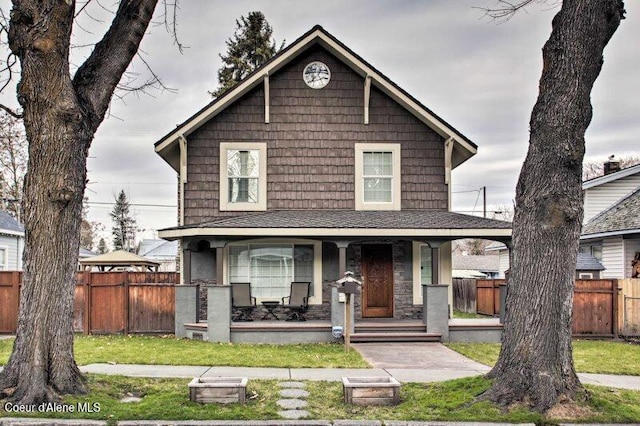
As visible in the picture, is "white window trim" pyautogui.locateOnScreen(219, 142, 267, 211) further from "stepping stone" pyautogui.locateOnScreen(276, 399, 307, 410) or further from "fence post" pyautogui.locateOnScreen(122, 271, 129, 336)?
"stepping stone" pyautogui.locateOnScreen(276, 399, 307, 410)

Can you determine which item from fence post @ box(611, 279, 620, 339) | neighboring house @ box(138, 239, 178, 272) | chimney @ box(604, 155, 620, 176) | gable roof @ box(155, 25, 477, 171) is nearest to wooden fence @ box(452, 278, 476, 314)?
fence post @ box(611, 279, 620, 339)

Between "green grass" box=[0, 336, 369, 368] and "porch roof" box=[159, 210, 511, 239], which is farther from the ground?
"porch roof" box=[159, 210, 511, 239]

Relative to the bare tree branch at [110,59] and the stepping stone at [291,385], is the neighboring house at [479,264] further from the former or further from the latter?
the bare tree branch at [110,59]

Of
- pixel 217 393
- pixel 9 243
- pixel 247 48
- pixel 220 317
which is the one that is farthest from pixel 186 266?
pixel 247 48

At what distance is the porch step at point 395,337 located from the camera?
44.7ft

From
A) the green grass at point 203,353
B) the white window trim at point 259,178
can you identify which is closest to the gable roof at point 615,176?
the white window trim at point 259,178

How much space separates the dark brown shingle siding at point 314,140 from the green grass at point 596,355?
14.6 ft

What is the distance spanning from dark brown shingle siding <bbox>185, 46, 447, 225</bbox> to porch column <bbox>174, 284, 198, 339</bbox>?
2.07 m

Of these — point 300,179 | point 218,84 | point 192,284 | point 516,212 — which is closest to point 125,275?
point 192,284

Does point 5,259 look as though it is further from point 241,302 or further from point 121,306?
point 241,302

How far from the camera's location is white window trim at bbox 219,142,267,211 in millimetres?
15695

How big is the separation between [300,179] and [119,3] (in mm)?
8452

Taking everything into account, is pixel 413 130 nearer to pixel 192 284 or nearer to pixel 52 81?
pixel 192 284

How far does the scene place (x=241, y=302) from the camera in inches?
590
